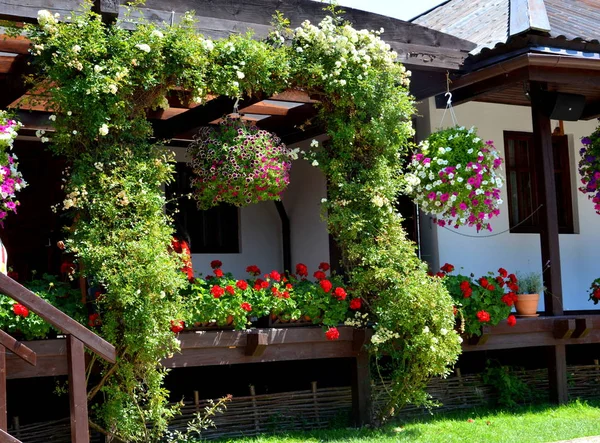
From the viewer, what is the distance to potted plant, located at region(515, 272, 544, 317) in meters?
9.28

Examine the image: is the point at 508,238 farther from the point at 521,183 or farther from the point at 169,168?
the point at 169,168

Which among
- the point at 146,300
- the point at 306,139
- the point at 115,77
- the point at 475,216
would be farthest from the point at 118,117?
the point at 306,139

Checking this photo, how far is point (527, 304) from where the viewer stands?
929 centimetres

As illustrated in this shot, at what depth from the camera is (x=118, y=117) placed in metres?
6.96

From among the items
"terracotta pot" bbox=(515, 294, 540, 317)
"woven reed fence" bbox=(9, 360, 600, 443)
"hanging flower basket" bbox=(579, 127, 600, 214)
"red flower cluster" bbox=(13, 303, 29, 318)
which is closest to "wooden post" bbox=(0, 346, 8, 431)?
"red flower cluster" bbox=(13, 303, 29, 318)

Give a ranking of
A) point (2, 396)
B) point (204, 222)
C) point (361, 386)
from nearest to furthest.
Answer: point (2, 396)
point (361, 386)
point (204, 222)

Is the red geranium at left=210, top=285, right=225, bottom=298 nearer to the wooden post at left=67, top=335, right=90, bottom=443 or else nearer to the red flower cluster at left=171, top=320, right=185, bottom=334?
the red flower cluster at left=171, top=320, right=185, bottom=334

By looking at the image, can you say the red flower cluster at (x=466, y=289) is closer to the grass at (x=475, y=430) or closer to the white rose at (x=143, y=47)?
the grass at (x=475, y=430)

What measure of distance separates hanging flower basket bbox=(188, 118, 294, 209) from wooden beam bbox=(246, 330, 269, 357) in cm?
116

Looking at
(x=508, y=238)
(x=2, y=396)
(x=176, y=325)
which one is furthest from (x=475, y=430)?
(x=2, y=396)

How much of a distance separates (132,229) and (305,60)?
7.66 ft

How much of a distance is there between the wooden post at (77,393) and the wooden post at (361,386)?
10.2ft

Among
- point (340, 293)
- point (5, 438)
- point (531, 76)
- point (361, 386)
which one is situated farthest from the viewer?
point (531, 76)

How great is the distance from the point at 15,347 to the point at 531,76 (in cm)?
589
